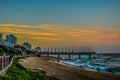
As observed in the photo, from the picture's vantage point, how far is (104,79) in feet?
113

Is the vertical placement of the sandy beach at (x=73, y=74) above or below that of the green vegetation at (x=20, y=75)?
below

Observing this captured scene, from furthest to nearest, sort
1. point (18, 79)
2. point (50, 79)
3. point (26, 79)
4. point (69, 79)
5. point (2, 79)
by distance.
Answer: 1. point (69, 79)
2. point (50, 79)
3. point (26, 79)
4. point (18, 79)
5. point (2, 79)

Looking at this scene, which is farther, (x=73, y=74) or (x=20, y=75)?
(x=73, y=74)

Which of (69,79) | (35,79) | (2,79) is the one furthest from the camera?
(69,79)

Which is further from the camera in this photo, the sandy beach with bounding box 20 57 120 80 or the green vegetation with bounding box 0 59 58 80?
the sandy beach with bounding box 20 57 120 80

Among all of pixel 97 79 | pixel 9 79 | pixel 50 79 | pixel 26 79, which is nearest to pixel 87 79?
pixel 97 79

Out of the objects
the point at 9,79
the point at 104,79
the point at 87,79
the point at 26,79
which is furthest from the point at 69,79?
the point at 9,79

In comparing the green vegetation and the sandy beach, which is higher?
the green vegetation

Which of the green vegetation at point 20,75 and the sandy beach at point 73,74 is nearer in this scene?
the green vegetation at point 20,75

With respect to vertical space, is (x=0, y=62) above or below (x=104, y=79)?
above

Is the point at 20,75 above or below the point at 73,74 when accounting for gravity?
above

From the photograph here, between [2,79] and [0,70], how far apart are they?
127 inches

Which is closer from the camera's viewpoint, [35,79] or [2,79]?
[2,79]

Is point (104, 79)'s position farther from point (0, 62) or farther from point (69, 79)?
point (0, 62)
